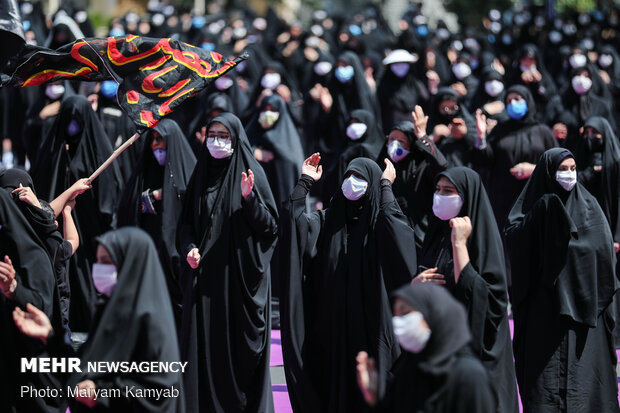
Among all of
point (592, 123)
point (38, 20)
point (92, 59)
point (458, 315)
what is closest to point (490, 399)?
point (458, 315)

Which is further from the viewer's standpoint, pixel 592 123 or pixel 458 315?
pixel 592 123

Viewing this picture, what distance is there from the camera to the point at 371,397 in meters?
3.31

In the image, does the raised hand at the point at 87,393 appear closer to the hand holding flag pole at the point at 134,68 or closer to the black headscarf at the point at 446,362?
the black headscarf at the point at 446,362

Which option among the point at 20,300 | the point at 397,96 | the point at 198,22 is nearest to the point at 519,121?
the point at 397,96

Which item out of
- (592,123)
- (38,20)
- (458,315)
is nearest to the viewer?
(458,315)

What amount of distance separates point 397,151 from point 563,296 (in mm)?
1922

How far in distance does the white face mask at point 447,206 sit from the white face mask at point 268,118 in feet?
12.7

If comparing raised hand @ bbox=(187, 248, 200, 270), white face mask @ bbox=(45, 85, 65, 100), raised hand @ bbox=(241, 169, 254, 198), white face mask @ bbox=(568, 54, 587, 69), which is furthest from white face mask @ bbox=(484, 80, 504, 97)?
raised hand @ bbox=(187, 248, 200, 270)

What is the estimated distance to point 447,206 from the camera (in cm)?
459

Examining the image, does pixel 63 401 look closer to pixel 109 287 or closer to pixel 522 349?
pixel 109 287

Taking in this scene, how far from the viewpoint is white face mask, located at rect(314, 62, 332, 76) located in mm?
11805

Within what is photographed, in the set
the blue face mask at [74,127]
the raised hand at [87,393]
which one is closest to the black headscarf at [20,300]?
the raised hand at [87,393]

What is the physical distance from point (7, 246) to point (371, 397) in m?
1.95

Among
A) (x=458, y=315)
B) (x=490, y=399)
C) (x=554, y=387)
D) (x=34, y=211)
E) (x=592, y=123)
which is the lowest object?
(x=554, y=387)
